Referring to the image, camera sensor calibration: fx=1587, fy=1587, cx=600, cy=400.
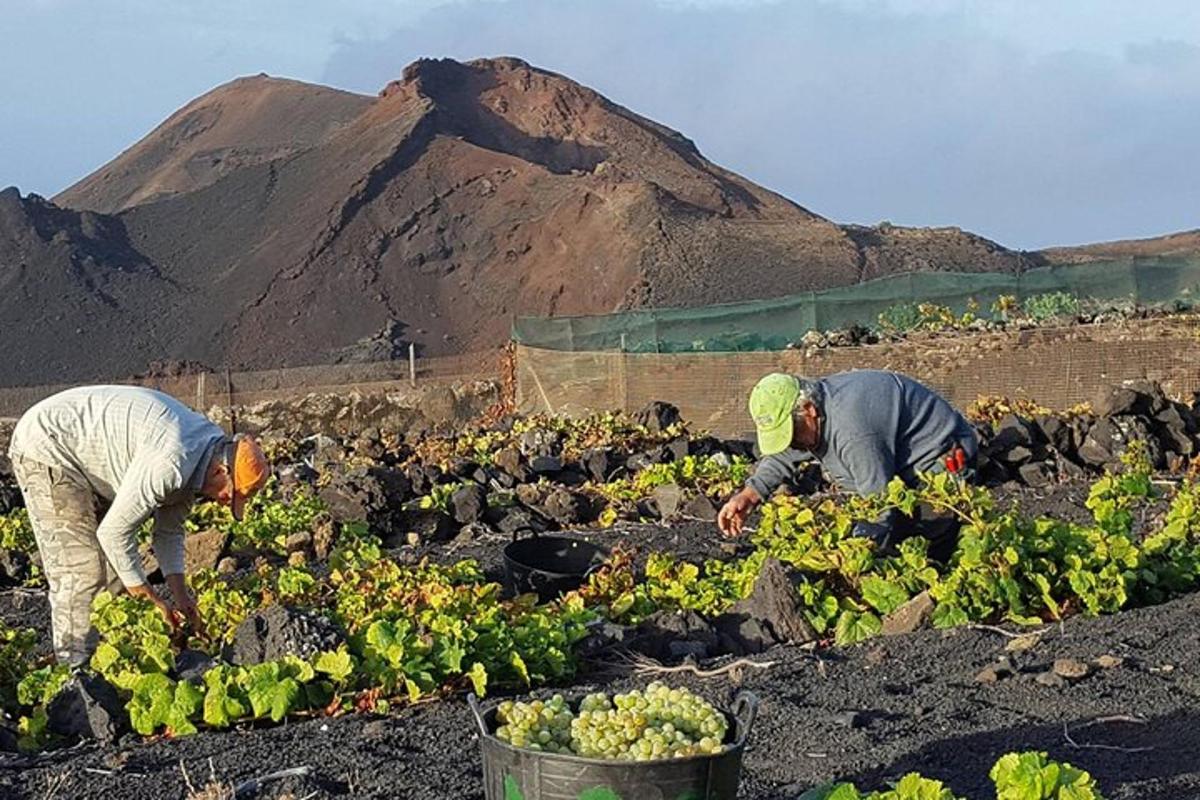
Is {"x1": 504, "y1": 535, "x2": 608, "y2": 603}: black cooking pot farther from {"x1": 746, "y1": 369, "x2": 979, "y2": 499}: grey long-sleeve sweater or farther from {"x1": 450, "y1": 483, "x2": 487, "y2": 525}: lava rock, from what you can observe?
{"x1": 450, "y1": 483, "x2": 487, "y2": 525}: lava rock

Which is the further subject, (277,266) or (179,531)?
(277,266)

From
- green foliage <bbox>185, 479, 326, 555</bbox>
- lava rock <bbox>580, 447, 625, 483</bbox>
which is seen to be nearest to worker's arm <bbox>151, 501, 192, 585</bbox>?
green foliage <bbox>185, 479, 326, 555</bbox>

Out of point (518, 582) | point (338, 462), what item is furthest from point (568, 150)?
point (518, 582)

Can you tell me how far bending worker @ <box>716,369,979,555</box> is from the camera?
7.01 meters

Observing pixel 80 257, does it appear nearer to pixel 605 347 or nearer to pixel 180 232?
pixel 180 232

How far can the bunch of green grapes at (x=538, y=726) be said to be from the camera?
367 centimetres

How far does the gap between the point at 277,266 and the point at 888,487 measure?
171ft

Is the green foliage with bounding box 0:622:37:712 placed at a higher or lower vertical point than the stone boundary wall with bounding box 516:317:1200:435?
lower

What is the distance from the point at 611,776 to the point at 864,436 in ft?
12.7

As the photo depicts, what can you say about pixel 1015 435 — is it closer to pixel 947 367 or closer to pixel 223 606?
pixel 947 367

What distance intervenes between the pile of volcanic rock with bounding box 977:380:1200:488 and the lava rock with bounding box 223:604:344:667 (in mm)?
8558

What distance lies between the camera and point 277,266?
57.3 m

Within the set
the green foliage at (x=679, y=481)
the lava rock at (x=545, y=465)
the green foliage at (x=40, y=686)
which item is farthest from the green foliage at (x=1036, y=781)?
the lava rock at (x=545, y=465)

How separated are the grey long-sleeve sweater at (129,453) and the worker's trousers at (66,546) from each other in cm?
7
